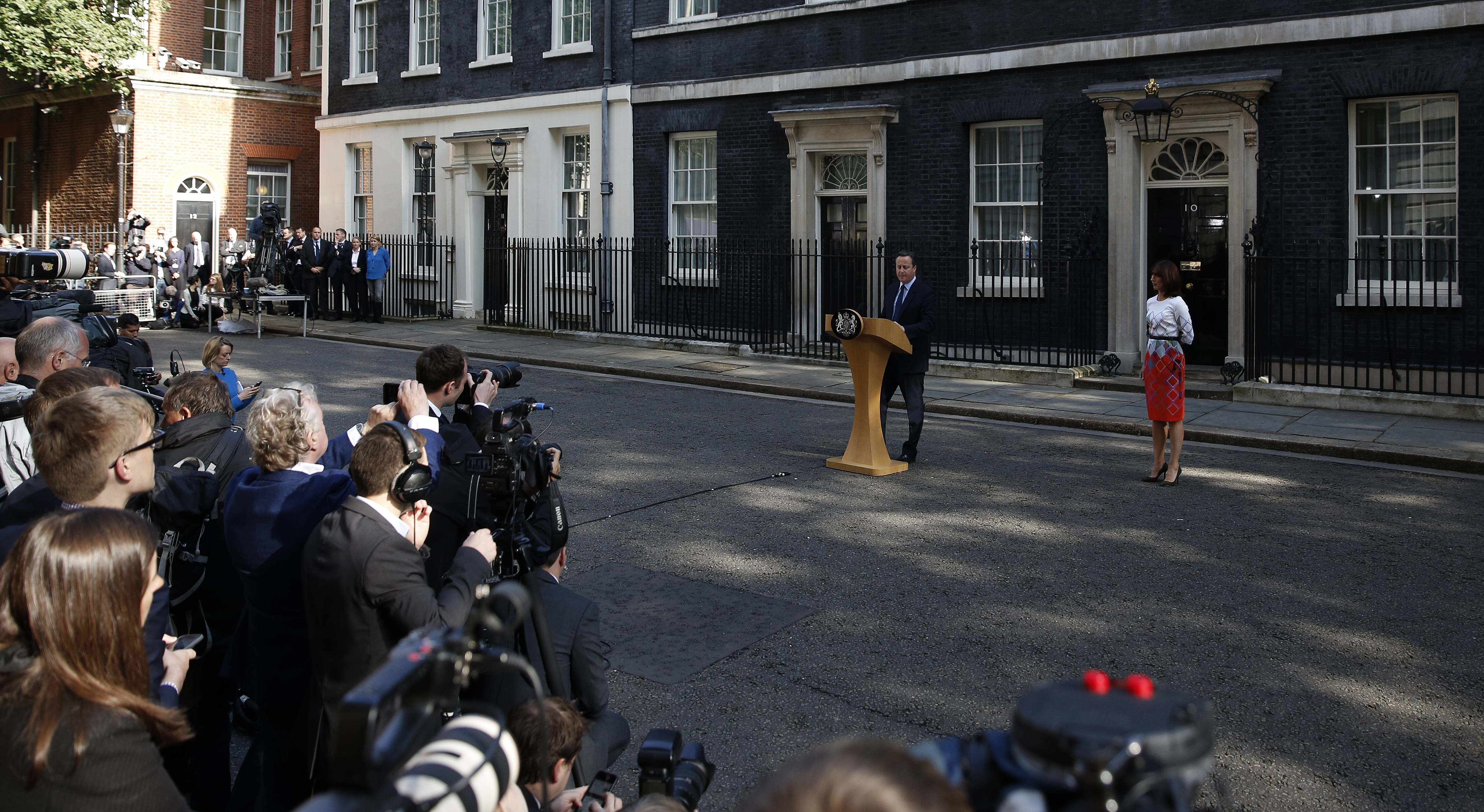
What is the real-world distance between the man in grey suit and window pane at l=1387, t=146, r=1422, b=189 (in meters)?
13.6

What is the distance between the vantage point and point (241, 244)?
2880 centimetres

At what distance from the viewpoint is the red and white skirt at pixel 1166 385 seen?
971cm

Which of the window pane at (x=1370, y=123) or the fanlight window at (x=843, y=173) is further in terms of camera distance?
the fanlight window at (x=843, y=173)

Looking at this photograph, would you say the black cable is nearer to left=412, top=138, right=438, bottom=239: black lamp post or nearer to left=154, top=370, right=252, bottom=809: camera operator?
left=154, top=370, right=252, bottom=809: camera operator

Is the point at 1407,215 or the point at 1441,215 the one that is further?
the point at 1407,215

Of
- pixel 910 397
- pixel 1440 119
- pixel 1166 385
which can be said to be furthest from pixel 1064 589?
pixel 1440 119

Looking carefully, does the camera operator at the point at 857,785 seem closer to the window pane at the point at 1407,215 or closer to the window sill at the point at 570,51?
the window pane at the point at 1407,215

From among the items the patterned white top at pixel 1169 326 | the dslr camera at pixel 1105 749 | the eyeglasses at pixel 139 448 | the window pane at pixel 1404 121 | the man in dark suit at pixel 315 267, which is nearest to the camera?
the dslr camera at pixel 1105 749

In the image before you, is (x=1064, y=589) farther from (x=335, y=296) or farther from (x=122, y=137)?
(x=122, y=137)

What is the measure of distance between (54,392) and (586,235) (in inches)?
740

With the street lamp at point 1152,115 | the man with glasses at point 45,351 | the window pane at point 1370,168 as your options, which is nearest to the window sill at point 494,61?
the street lamp at point 1152,115

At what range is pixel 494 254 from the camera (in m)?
25.2

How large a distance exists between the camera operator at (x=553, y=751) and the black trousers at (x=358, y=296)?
2321 cm

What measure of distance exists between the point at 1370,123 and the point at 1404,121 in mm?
356
